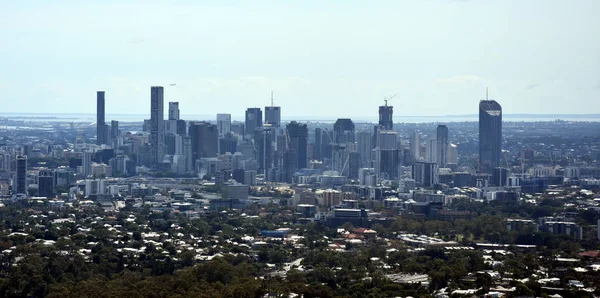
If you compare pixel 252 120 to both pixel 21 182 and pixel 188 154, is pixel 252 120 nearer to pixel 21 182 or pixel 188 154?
pixel 188 154

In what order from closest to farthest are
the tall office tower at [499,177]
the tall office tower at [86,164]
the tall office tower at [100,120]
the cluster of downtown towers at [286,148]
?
the tall office tower at [499,177] < the tall office tower at [86,164] < the cluster of downtown towers at [286,148] < the tall office tower at [100,120]

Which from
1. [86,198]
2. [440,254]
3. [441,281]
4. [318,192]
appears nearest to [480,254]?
[440,254]

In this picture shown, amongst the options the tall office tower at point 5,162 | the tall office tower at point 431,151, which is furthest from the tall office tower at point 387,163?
the tall office tower at point 5,162

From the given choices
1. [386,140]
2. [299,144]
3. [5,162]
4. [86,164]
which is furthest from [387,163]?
[5,162]

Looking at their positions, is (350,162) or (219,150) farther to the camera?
(219,150)

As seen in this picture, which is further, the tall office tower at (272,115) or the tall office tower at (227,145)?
the tall office tower at (272,115)

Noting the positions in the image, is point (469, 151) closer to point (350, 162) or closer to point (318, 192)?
point (350, 162)

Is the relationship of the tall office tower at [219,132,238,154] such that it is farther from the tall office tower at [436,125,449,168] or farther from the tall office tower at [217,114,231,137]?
the tall office tower at [436,125,449,168]

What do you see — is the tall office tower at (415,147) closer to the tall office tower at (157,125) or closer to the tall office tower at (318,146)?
the tall office tower at (318,146)
